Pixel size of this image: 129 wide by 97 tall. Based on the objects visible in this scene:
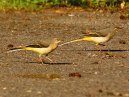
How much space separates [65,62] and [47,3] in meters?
11.9

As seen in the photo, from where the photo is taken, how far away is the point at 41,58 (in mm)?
14047

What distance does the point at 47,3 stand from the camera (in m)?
25.9

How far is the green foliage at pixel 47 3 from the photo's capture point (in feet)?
83.1

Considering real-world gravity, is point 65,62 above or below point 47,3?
above

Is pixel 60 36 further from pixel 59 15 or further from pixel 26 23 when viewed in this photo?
pixel 59 15

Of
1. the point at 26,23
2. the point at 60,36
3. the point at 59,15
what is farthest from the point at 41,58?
the point at 59,15

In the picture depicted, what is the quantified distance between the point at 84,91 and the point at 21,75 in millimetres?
1999

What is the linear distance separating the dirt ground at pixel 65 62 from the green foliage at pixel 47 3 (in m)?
1.49

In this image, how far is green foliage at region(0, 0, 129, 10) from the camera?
2533 cm

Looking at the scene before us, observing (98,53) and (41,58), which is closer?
(41,58)

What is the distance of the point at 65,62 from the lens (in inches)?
559

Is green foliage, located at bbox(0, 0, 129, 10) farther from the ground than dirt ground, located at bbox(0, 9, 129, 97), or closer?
closer

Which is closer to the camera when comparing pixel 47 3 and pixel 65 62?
pixel 65 62

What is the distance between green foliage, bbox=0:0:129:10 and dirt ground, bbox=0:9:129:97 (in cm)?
149
